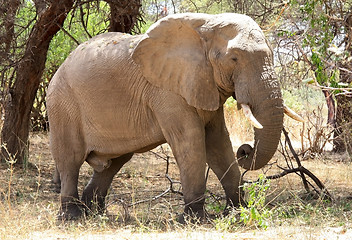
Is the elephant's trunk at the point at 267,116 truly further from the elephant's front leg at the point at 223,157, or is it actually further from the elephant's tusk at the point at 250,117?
the elephant's front leg at the point at 223,157

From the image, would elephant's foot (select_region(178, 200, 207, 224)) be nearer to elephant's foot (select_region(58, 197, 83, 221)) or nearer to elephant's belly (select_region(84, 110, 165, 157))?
elephant's belly (select_region(84, 110, 165, 157))

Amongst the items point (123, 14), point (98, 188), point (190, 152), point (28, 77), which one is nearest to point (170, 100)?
Result: point (190, 152)

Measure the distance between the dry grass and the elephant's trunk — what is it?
1.32 ft

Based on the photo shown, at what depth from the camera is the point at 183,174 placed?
657cm

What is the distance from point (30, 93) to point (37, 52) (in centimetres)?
70

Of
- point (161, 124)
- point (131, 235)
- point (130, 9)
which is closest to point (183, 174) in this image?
point (161, 124)

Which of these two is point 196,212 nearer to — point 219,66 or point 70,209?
point 219,66

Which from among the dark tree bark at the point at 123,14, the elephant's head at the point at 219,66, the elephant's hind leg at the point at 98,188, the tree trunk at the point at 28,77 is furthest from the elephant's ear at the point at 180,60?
the tree trunk at the point at 28,77

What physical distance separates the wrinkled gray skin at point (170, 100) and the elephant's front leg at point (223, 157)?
1 cm

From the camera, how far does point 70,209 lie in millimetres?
7445

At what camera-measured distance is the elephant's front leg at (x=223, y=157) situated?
23.1 ft

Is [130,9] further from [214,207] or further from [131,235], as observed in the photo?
[131,235]

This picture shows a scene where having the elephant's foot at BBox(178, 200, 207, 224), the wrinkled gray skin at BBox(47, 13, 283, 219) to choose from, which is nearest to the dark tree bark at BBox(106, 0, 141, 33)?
the wrinkled gray skin at BBox(47, 13, 283, 219)

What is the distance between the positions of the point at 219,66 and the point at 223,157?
3.78ft
